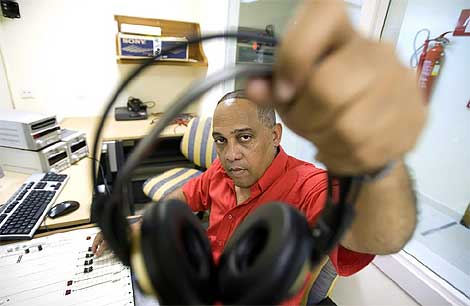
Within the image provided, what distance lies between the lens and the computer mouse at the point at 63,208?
38.6 inches

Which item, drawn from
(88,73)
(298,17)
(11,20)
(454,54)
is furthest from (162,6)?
(298,17)

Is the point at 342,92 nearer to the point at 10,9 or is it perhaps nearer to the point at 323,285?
the point at 323,285

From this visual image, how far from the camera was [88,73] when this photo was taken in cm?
218

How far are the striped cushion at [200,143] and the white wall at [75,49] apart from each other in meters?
0.72

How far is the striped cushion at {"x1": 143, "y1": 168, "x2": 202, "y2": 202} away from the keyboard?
0.60 m

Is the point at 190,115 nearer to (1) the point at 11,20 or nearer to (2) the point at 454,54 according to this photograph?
(1) the point at 11,20

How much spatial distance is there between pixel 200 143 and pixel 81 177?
0.88 metres

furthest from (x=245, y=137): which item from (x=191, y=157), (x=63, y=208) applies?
(x=191, y=157)

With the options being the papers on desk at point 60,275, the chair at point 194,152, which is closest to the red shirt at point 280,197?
the papers on desk at point 60,275

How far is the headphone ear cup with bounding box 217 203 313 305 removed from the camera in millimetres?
237

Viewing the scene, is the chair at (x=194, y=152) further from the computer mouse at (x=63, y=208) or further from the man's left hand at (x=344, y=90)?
the man's left hand at (x=344, y=90)

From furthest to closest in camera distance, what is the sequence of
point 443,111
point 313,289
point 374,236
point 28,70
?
point 28,70
point 443,111
point 313,289
point 374,236

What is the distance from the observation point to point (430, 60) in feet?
3.38

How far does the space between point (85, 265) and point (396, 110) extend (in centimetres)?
96
